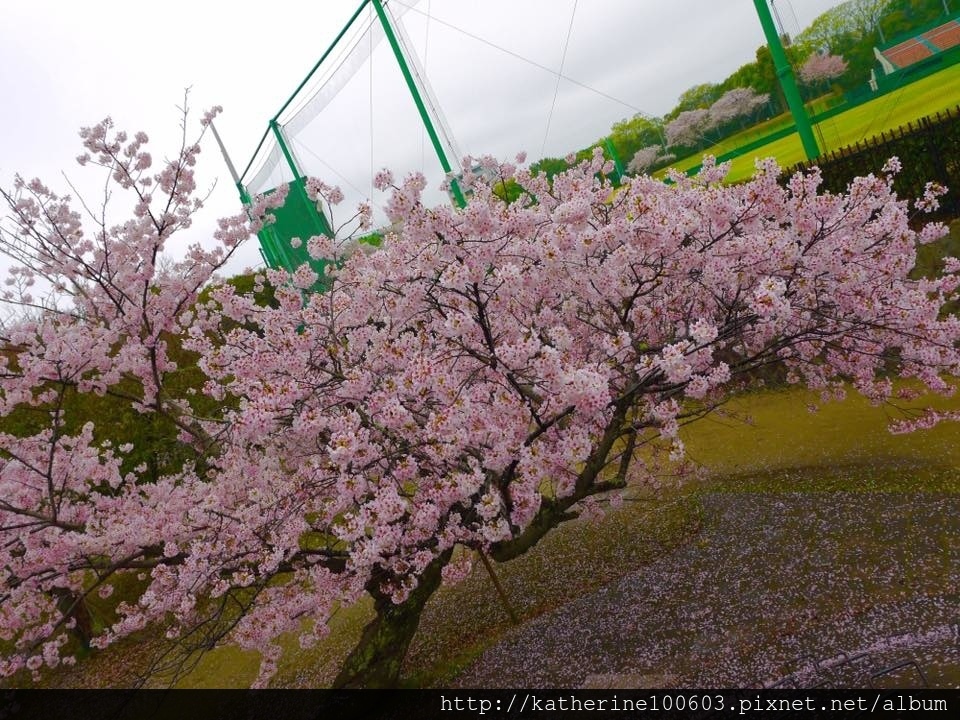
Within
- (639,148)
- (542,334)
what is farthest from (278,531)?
(639,148)

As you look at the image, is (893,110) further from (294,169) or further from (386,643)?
(294,169)

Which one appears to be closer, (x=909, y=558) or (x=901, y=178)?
(x=909, y=558)

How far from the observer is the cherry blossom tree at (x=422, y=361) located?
460 cm

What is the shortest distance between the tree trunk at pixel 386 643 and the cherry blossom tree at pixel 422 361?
23mm

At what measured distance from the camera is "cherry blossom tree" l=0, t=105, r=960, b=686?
4.60 m

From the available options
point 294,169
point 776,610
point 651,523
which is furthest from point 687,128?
point 776,610

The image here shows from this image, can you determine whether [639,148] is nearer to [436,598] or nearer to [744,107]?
[744,107]

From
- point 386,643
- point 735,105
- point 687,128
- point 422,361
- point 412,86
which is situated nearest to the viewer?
point 422,361

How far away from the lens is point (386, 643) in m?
6.66

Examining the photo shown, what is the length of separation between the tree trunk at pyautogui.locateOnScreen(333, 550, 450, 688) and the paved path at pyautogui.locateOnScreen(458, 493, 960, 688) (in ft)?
2.63

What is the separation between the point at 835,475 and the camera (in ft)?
24.3

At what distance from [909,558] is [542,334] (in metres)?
3.99

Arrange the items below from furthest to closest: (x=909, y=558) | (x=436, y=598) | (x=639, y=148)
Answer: (x=639, y=148) < (x=436, y=598) < (x=909, y=558)

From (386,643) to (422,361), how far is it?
4.06 m
